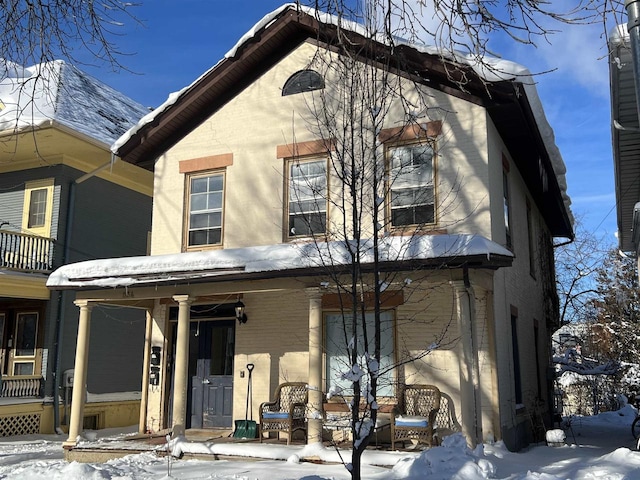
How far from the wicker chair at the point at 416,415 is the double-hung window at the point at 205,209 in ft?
16.1

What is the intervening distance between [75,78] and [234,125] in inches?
364

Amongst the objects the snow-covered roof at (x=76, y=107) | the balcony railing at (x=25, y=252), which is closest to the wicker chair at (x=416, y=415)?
the snow-covered roof at (x=76, y=107)

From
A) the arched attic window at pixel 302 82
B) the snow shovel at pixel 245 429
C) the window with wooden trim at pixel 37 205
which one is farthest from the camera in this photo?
the window with wooden trim at pixel 37 205

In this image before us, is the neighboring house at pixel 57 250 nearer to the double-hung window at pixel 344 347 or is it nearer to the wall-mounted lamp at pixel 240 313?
the wall-mounted lamp at pixel 240 313

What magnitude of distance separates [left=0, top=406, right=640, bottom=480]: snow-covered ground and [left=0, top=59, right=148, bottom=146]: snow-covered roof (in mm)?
7763

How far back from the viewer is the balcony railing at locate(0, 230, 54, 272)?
50.7ft

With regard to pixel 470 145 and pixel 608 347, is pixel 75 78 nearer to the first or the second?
pixel 470 145

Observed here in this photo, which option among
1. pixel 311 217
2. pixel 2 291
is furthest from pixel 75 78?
pixel 311 217

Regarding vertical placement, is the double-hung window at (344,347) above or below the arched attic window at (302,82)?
below

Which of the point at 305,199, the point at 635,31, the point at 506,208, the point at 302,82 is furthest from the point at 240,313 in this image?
the point at 635,31

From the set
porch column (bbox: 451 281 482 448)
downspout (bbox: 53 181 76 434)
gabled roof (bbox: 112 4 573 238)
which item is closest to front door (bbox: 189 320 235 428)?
gabled roof (bbox: 112 4 573 238)

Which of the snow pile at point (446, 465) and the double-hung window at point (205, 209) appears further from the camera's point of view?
the double-hung window at point (205, 209)

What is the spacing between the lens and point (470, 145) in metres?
11.1

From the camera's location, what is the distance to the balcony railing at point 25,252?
1545 centimetres
